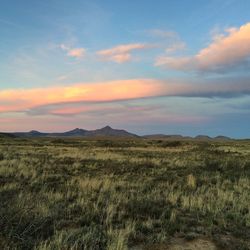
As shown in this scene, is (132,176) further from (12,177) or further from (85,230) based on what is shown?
(85,230)

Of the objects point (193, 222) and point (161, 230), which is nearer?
point (161, 230)

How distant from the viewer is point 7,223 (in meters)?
7.25

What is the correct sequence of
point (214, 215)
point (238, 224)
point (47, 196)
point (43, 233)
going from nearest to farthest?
point (43, 233) → point (238, 224) → point (214, 215) → point (47, 196)

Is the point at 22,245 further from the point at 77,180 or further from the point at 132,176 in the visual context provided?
the point at 132,176

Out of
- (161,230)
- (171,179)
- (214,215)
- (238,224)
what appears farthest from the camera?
(171,179)

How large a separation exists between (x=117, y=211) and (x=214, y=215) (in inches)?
105

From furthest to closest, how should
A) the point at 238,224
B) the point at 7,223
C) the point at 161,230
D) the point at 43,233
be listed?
the point at 238,224 → the point at 161,230 → the point at 43,233 → the point at 7,223

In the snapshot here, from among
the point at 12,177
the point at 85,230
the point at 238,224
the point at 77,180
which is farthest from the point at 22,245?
the point at 12,177

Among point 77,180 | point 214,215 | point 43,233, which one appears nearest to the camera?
point 43,233

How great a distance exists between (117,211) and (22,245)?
395cm

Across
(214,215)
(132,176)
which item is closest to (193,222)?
(214,215)

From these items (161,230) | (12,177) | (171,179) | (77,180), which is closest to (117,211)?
(161,230)

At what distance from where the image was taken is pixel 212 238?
8086mm

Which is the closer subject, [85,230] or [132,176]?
[85,230]
